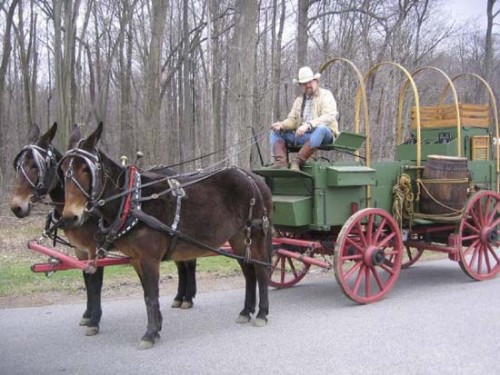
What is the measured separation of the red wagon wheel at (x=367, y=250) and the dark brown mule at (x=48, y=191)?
263 cm

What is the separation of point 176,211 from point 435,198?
3.62 m

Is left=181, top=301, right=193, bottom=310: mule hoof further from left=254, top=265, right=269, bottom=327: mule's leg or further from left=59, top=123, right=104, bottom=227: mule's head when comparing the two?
left=59, top=123, right=104, bottom=227: mule's head

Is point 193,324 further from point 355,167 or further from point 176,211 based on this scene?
point 355,167

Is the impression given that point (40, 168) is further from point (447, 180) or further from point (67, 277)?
point (447, 180)

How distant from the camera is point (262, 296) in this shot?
5824 millimetres

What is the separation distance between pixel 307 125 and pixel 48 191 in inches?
118

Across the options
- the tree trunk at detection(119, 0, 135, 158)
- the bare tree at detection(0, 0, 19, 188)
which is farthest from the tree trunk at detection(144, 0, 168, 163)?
the tree trunk at detection(119, 0, 135, 158)

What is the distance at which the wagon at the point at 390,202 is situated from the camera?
643 cm

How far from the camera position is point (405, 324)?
18.2ft

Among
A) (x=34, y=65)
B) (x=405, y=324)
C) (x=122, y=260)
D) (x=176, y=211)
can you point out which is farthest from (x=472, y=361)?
(x=34, y=65)

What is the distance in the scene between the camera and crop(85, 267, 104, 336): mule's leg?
5383 mm

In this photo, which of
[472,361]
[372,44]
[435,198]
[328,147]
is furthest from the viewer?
[372,44]

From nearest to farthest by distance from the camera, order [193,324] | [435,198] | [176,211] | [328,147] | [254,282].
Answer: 1. [176,211]
2. [193,324]
3. [254,282]
4. [328,147]
5. [435,198]

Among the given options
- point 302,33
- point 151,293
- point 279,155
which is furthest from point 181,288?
point 302,33
